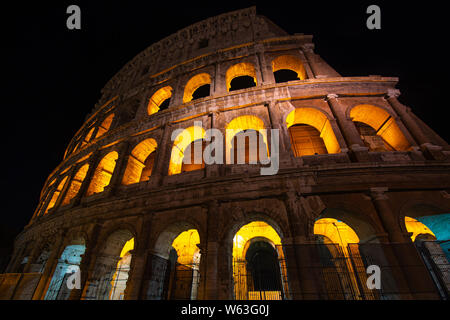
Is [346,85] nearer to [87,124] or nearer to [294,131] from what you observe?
[294,131]

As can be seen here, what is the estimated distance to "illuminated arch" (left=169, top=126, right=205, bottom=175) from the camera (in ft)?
30.0

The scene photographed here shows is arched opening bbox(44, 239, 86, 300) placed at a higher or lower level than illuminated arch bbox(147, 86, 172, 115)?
lower

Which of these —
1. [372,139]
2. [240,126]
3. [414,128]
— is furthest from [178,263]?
[414,128]

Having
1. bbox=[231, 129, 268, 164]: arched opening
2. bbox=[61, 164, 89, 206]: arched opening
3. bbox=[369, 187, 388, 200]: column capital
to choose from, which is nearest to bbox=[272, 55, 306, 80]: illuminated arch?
bbox=[231, 129, 268, 164]: arched opening

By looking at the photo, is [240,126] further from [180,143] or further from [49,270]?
[49,270]

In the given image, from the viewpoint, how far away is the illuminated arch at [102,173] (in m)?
10.7

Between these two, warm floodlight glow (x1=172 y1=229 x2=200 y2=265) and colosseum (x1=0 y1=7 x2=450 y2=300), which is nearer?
colosseum (x1=0 y1=7 x2=450 y2=300)

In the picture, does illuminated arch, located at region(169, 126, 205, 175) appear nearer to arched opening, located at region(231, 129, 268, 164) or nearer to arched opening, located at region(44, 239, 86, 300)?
arched opening, located at region(231, 129, 268, 164)

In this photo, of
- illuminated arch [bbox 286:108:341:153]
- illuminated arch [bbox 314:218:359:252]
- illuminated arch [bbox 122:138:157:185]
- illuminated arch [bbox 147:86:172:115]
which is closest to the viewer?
illuminated arch [bbox 286:108:341:153]

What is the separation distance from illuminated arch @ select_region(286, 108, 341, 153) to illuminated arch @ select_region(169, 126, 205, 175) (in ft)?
14.1

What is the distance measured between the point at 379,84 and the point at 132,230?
12.2 metres

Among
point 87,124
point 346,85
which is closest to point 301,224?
point 346,85

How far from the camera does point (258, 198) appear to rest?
22.4ft

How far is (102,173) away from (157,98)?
576 centimetres
